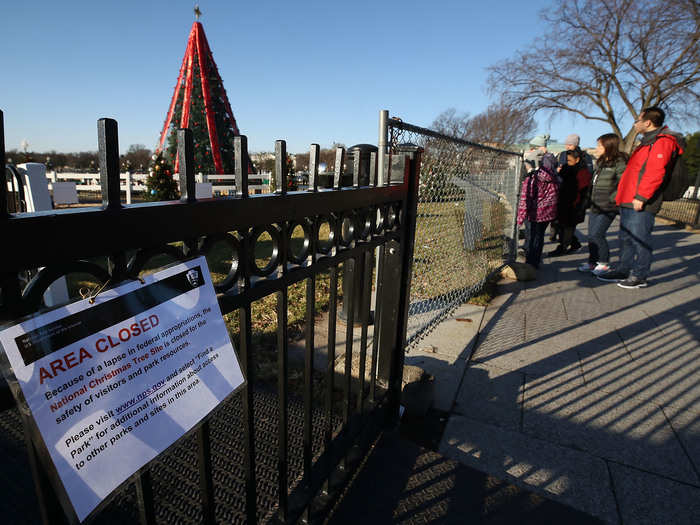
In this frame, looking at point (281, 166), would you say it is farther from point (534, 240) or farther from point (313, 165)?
point (534, 240)

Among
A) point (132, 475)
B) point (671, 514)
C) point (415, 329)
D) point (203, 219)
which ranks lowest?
point (671, 514)

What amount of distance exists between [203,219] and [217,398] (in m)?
0.44

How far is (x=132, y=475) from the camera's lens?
2.60 feet

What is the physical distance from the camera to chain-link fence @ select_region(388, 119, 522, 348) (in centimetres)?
318

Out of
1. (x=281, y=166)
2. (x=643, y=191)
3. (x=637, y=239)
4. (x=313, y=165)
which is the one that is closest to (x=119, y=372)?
(x=281, y=166)

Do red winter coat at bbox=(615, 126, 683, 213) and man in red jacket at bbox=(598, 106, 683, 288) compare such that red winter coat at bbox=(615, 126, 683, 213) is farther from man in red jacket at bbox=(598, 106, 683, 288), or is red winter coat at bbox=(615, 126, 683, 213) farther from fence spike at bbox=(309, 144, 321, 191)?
fence spike at bbox=(309, 144, 321, 191)

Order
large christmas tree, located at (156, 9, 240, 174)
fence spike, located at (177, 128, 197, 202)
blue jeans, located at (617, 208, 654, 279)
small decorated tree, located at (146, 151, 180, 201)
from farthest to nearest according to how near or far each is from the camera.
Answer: large christmas tree, located at (156, 9, 240, 174) → small decorated tree, located at (146, 151, 180, 201) → blue jeans, located at (617, 208, 654, 279) → fence spike, located at (177, 128, 197, 202)

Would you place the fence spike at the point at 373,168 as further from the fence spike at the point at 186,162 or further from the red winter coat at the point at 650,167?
the red winter coat at the point at 650,167

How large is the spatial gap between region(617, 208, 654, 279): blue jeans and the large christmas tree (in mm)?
16264

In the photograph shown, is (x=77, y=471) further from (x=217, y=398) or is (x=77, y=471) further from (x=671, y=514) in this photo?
(x=671, y=514)

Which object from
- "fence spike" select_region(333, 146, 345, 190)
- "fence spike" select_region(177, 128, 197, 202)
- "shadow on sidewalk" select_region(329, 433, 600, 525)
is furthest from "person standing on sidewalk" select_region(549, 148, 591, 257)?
"fence spike" select_region(177, 128, 197, 202)

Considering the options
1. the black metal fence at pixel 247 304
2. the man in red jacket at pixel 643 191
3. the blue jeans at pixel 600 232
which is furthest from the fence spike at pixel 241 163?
the blue jeans at pixel 600 232

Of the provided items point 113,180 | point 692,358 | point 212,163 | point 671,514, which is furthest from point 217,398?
point 212,163

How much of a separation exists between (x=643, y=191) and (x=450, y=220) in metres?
2.83
